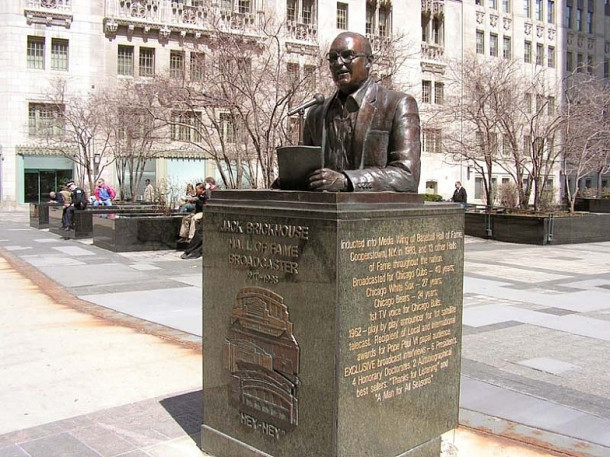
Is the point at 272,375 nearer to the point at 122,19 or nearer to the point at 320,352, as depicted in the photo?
the point at 320,352

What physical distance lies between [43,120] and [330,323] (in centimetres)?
3739

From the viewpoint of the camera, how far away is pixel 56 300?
10359 millimetres

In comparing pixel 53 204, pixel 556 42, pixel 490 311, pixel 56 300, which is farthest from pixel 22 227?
pixel 556 42

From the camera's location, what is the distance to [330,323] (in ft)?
12.4

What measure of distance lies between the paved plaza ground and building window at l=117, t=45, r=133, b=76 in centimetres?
2918

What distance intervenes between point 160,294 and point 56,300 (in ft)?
5.18

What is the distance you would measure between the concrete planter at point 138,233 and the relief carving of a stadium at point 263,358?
1306 cm

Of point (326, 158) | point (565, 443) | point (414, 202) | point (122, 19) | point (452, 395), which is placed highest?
point (122, 19)

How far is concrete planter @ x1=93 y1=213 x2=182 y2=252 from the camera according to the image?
16.9 m

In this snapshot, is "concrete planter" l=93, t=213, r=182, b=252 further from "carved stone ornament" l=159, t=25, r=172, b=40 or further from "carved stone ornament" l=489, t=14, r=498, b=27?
"carved stone ornament" l=489, t=14, r=498, b=27

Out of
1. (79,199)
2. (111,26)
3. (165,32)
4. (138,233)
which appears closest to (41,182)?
(111,26)

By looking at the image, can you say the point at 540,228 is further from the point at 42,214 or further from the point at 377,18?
the point at 377,18

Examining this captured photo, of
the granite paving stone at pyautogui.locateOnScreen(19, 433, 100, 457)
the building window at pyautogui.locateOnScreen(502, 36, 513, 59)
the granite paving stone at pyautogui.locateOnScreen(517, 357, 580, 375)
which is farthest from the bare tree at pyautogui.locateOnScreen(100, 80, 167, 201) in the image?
the building window at pyautogui.locateOnScreen(502, 36, 513, 59)

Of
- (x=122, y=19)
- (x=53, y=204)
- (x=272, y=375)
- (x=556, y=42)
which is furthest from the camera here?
(x=556, y=42)
